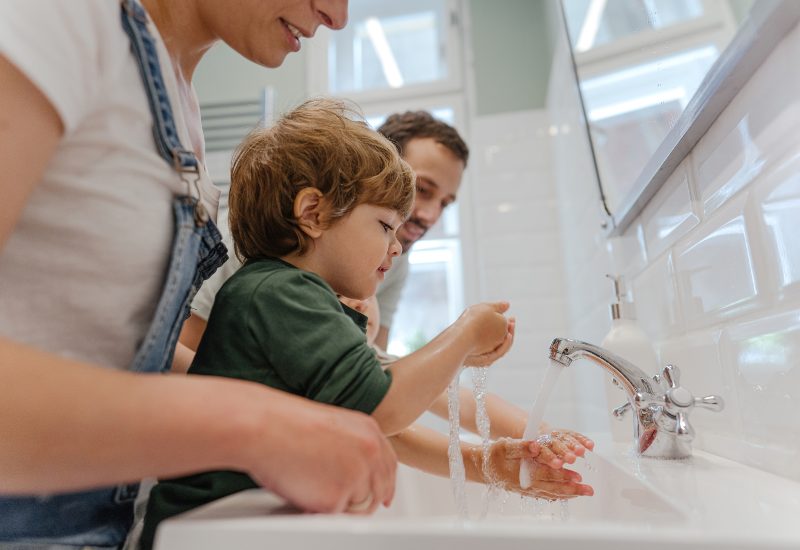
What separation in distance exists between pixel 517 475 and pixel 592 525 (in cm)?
42

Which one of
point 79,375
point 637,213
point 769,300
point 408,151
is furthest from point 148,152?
point 408,151

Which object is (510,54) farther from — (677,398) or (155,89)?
(155,89)

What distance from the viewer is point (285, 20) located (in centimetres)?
63

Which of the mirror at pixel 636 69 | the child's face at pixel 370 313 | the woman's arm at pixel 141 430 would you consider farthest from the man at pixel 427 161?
the woman's arm at pixel 141 430

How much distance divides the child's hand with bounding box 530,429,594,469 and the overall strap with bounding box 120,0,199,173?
1.60 ft

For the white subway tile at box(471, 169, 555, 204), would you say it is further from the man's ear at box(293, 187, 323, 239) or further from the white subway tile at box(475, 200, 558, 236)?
the man's ear at box(293, 187, 323, 239)

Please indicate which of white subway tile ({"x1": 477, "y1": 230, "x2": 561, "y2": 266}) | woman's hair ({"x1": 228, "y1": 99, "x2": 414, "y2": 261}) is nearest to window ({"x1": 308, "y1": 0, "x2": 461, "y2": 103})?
white subway tile ({"x1": 477, "y1": 230, "x2": 561, "y2": 266})

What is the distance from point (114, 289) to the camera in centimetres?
48

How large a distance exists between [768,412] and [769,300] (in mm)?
118

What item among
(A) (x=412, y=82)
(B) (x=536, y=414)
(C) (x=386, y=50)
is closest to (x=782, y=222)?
(B) (x=536, y=414)

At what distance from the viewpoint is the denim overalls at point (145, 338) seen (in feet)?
1.51

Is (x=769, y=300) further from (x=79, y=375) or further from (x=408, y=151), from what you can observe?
(x=408, y=151)

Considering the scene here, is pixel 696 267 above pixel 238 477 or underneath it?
above

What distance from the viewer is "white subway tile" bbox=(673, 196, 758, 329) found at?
0.65 meters
